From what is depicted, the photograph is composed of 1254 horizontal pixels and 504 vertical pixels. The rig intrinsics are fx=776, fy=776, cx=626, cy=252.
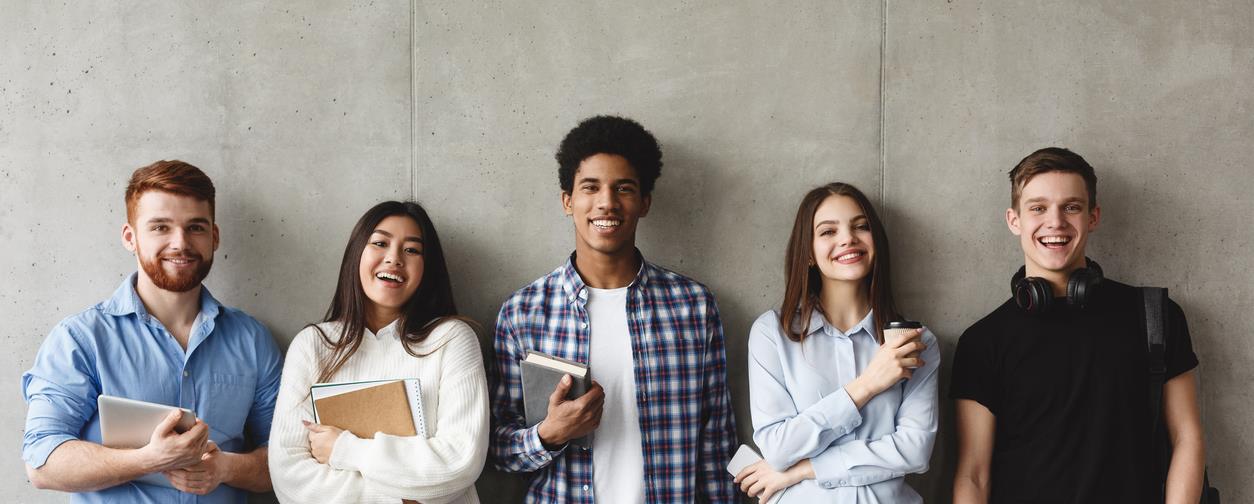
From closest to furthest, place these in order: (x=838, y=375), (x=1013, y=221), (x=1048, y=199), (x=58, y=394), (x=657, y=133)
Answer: (x=58, y=394) < (x=838, y=375) < (x=1048, y=199) < (x=1013, y=221) < (x=657, y=133)

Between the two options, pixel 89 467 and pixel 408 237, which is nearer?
pixel 89 467

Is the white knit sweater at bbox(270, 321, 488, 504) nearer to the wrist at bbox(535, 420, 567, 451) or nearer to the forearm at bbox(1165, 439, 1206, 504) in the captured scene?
the wrist at bbox(535, 420, 567, 451)

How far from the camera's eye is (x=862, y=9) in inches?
126

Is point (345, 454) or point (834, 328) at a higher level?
point (834, 328)

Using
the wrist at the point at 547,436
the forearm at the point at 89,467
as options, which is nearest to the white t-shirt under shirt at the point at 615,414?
the wrist at the point at 547,436

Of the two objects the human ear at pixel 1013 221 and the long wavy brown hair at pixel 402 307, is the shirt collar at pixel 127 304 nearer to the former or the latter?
the long wavy brown hair at pixel 402 307

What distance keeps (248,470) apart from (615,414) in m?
1.28

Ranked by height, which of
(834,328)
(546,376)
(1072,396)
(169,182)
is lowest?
(1072,396)

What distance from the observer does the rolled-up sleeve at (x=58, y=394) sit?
251cm

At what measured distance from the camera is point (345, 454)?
2451mm

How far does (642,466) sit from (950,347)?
141cm

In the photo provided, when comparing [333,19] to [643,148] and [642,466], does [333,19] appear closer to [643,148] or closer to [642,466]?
[643,148]

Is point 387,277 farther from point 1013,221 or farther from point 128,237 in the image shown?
point 1013,221

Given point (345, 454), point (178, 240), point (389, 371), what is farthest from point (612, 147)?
point (178, 240)
